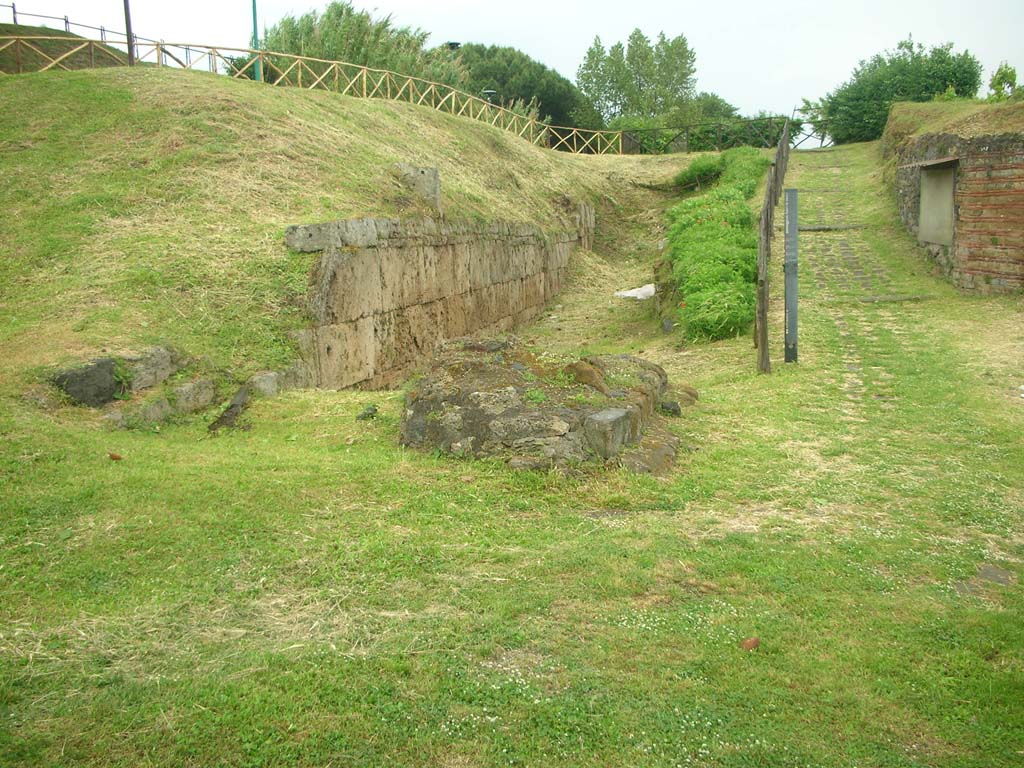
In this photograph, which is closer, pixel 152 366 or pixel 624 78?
pixel 152 366

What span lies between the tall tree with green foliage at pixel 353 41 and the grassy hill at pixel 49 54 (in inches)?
298

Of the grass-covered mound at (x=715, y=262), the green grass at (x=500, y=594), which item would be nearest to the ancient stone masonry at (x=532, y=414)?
the green grass at (x=500, y=594)

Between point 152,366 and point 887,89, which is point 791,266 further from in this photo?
point 887,89

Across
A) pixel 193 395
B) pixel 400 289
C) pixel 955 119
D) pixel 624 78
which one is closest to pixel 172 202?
pixel 400 289

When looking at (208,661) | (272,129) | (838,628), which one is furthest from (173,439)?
(272,129)

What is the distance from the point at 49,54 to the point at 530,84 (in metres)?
34.1

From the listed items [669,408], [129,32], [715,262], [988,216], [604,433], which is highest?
[129,32]

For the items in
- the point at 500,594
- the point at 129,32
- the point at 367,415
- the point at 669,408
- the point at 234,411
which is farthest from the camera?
the point at 129,32

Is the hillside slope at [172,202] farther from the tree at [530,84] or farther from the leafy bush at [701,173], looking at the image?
the tree at [530,84]

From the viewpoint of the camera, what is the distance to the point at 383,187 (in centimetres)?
1638

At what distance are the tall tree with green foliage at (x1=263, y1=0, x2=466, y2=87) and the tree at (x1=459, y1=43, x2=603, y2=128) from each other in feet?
50.6

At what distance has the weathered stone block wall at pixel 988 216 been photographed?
15.0m

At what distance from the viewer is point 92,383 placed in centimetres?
873

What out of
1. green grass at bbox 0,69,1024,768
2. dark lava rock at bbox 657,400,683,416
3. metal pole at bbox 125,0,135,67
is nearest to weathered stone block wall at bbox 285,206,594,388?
green grass at bbox 0,69,1024,768
